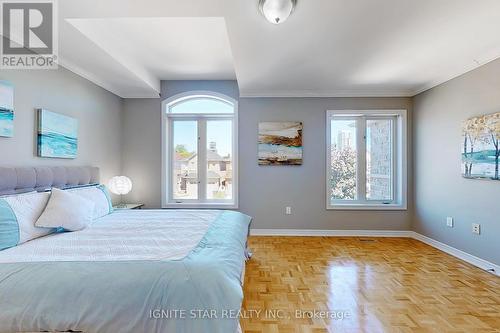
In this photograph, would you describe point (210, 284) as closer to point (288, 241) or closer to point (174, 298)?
point (174, 298)

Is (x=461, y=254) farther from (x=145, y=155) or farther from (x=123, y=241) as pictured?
(x=145, y=155)

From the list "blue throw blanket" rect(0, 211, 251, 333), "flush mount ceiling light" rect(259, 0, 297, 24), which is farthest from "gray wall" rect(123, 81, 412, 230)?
"blue throw blanket" rect(0, 211, 251, 333)

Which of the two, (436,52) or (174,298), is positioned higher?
(436,52)

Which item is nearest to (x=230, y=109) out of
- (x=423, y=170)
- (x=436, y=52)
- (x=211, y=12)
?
(x=211, y=12)

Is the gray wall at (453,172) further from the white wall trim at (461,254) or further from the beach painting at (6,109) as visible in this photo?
the beach painting at (6,109)

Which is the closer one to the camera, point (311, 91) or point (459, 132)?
point (459, 132)

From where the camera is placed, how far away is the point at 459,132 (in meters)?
3.38

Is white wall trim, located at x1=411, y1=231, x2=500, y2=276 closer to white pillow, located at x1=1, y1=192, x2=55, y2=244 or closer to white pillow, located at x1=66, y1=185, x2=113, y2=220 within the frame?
white pillow, located at x1=66, y1=185, x2=113, y2=220

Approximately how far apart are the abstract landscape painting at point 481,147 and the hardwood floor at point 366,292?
3.60ft

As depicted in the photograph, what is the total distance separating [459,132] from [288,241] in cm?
268

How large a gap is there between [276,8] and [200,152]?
3.03 m

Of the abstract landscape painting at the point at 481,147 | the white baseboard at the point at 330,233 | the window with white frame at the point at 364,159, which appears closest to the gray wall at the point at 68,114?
the white baseboard at the point at 330,233

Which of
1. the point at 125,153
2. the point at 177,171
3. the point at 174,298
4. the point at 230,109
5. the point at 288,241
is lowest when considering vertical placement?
the point at 288,241

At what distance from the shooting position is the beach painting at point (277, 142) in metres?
4.45
